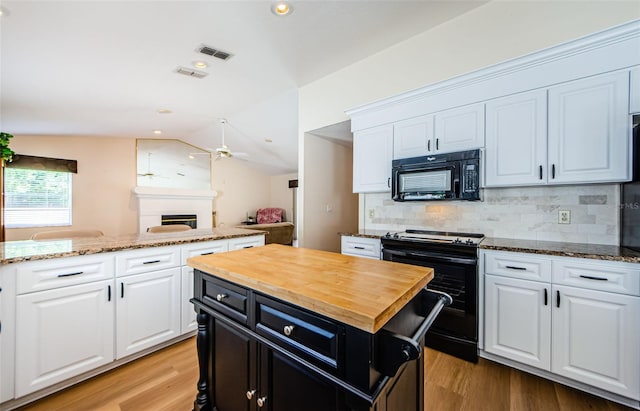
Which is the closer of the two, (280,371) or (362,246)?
(280,371)

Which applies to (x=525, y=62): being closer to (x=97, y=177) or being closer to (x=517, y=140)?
(x=517, y=140)

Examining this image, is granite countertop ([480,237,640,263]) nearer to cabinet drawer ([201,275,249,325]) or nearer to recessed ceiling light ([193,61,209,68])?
cabinet drawer ([201,275,249,325])

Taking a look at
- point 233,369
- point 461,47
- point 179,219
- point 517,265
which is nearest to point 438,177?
point 517,265

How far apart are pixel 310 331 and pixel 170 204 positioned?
7198 millimetres

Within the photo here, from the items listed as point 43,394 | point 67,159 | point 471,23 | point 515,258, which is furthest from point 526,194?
point 67,159

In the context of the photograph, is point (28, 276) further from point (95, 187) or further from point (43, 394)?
point (95, 187)

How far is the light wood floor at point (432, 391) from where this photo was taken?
5.31ft

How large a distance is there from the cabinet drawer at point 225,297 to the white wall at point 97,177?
593cm

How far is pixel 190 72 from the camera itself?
121 inches

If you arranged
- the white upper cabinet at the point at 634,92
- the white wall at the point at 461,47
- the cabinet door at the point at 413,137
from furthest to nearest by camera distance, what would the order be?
1. the cabinet door at the point at 413,137
2. the white wall at the point at 461,47
3. the white upper cabinet at the point at 634,92

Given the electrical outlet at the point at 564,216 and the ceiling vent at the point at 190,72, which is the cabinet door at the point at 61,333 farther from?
the electrical outlet at the point at 564,216

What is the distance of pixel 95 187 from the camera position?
5.80 m

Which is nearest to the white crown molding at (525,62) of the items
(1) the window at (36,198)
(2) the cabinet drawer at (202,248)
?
(2) the cabinet drawer at (202,248)

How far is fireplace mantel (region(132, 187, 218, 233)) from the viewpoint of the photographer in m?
6.43
